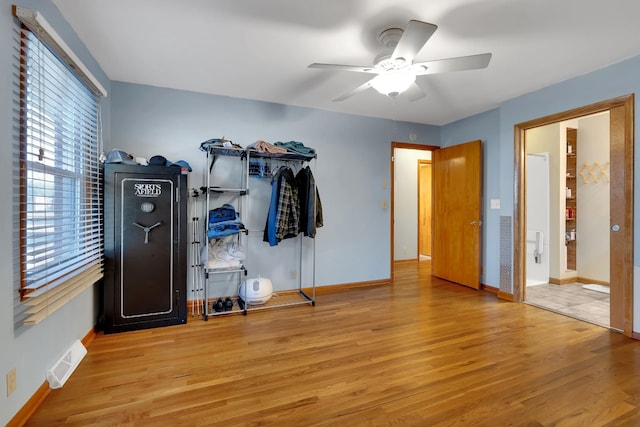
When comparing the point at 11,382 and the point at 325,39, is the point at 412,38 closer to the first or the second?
→ the point at 325,39

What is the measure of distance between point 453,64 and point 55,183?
8.86 ft

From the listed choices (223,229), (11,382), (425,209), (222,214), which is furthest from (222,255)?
(425,209)

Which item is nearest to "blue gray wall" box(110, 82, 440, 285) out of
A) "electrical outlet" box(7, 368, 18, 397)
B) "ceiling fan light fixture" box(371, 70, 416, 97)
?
"ceiling fan light fixture" box(371, 70, 416, 97)

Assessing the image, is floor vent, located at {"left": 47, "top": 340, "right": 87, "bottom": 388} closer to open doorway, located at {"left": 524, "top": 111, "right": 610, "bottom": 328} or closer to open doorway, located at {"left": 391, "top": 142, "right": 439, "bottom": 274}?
open doorway, located at {"left": 524, "top": 111, "right": 610, "bottom": 328}

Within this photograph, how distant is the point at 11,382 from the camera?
1474 millimetres

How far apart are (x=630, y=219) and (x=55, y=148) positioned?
4.40m

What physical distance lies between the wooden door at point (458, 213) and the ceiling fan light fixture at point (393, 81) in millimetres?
2252

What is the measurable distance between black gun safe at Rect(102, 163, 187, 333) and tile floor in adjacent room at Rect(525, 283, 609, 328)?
3.85m

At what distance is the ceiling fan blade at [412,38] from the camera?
1591 millimetres

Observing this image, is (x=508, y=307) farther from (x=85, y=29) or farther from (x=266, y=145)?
(x=85, y=29)

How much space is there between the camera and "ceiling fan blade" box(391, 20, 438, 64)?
1591 mm

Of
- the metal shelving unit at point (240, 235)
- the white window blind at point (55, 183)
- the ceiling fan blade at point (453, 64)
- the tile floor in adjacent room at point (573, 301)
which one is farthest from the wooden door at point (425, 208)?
the white window blind at point (55, 183)

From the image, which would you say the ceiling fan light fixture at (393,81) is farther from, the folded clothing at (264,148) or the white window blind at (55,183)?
the white window blind at (55,183)

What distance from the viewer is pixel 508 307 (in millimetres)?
3359
